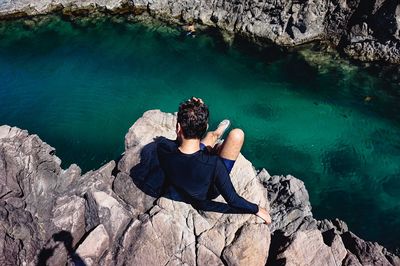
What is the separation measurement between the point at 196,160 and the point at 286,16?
2711 centimetres

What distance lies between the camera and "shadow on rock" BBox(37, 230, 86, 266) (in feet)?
35.1

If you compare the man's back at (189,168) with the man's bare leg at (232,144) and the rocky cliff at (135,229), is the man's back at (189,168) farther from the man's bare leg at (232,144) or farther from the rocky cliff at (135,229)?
the rocky cliff at (135,229)

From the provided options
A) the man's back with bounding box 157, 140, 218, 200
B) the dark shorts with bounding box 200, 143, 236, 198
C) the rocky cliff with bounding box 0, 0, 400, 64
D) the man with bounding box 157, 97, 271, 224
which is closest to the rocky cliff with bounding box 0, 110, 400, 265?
the dark shorts with bounding box 200, 143, 236, 198

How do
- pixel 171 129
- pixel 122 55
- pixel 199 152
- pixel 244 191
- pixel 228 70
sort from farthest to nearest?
pixel 122 55 → pixel 228 70 → pixel 171 129 → pixel 244 191 → pixel 199 152

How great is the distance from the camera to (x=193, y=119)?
27.3 ft

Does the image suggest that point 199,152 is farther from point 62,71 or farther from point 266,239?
point 62,71

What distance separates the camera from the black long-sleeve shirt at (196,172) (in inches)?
345

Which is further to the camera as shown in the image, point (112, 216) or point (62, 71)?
point (62, 71)

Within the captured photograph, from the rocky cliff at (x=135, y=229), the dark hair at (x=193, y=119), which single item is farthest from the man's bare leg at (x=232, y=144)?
the rocky cliff at (x=135, y=229)

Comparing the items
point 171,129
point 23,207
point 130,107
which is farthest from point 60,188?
point 130,107

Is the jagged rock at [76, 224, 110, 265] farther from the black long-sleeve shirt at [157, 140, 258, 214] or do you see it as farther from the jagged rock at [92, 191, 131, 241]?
the black long-sleeve shirt at [157, 140, 258, 214]

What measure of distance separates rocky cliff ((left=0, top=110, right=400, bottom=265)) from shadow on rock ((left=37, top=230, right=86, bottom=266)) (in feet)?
0.10

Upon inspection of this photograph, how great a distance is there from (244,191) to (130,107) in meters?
15.6

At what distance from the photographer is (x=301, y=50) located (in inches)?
1224
